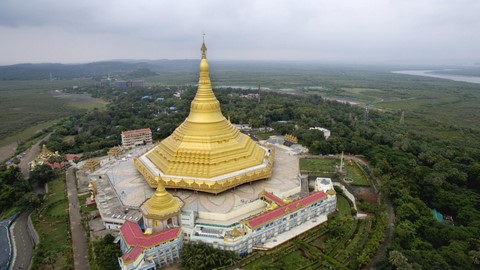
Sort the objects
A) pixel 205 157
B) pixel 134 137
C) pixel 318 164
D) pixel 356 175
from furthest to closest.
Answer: pixel 134 137 < pixel 318 164 < pixel 356 175 < pixel 205 157

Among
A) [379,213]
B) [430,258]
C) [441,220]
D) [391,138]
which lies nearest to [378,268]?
[430,258]

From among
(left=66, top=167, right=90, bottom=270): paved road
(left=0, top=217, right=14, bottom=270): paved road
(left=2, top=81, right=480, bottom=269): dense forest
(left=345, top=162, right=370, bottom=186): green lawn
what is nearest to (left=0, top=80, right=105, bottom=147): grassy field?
(left=2, top=81, right=480, bottom=269): dense forest

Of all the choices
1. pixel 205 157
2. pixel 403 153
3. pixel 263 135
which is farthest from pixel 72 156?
pixel 403 153

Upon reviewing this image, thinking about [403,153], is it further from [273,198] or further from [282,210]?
[282,210]

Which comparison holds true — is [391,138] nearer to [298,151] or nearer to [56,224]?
[298,151]

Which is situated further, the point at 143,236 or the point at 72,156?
the point at 72,156

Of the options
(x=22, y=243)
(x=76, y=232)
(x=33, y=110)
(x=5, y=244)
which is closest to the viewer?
(x=5, y=244)
